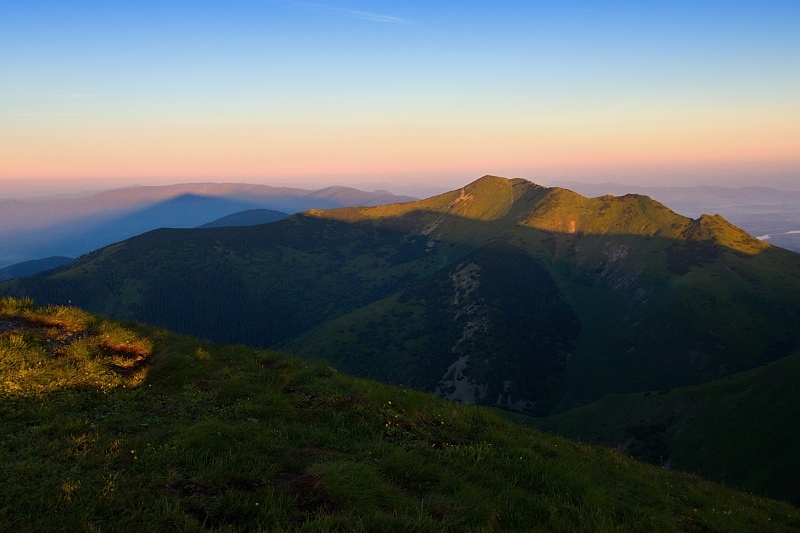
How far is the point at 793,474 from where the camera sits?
5634 cm

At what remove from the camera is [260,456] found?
8781 mm

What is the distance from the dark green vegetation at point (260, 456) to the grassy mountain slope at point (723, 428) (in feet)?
201

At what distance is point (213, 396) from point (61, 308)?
8745mm

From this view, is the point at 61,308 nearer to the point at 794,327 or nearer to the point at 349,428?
the point at 349,428

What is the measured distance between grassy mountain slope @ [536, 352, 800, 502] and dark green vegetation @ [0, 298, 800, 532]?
6132 cm

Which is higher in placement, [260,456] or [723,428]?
[260,456]

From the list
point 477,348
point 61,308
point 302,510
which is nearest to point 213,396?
point 302,510

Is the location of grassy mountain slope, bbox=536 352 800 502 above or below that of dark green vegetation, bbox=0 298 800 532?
below

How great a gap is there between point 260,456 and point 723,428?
323 feet

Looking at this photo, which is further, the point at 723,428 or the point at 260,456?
the point at 723,428

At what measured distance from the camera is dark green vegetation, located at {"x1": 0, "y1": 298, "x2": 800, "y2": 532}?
694 cm

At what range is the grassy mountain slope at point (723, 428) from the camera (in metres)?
62.3

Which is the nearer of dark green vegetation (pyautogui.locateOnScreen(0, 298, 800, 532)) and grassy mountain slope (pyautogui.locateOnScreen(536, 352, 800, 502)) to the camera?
dark green vegetation (pyautogui.locateOnScreen(0, 298, 800, 532))

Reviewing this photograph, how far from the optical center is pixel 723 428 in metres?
78.0
